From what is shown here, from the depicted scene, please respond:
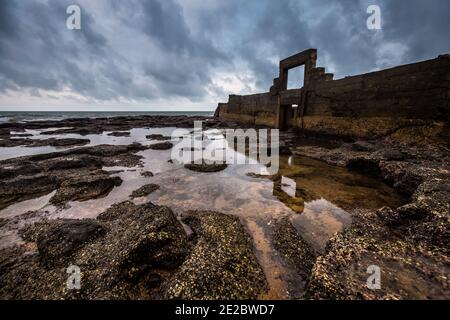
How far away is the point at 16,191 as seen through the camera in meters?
5.81

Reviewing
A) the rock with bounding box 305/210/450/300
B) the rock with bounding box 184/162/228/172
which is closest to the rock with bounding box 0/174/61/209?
the rock with bounding box 184/162/228/172

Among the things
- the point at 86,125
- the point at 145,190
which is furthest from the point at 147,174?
the point at 86,125

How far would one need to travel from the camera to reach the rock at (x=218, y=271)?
2533 mm

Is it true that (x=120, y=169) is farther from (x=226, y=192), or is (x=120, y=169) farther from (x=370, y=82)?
(x=370, y=82)

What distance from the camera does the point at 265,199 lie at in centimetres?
562

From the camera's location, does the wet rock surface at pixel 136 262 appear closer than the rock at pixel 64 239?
Yes

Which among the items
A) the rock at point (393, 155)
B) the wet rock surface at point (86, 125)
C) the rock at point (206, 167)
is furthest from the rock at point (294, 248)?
the wet rock surface at point (86, 125)

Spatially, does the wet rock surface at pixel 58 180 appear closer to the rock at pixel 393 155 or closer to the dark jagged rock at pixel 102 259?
the dark jagged rock at pixel 102 259

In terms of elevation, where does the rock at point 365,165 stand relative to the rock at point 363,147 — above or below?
below

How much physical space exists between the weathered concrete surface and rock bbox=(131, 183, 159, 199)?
11.3 m

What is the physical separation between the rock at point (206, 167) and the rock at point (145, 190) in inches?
87.2

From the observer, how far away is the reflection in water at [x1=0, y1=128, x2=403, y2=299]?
158 inches

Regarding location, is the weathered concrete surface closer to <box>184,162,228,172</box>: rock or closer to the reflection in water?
the reflection in water

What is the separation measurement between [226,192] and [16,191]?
239 inches
